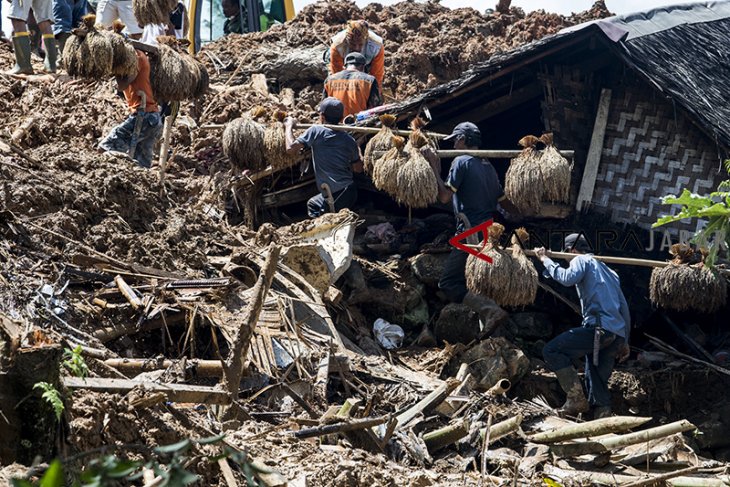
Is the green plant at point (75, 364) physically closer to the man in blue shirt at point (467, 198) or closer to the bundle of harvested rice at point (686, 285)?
the man in blue shirt at point (467, 198)

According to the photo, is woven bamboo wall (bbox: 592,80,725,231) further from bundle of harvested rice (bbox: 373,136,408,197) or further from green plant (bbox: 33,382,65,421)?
green plant (bbox: 33,382,65,421)

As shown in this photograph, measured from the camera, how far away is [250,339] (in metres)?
8.11

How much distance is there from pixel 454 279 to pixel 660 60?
298 centimetres

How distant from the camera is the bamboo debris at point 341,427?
7977 millimetres

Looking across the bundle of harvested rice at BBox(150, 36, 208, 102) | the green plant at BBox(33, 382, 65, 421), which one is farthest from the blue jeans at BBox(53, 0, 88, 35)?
the green plant at BBox(33, 382, 65, 421)

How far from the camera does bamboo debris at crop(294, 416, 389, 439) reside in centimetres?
798

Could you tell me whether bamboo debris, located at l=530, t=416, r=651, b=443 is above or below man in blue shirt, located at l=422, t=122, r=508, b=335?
below

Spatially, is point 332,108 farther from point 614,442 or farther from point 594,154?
point 614,442

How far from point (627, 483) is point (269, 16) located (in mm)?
11048

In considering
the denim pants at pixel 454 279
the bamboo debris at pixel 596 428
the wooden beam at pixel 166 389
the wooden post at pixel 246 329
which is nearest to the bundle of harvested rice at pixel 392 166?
the denim pants at pixel 454 279

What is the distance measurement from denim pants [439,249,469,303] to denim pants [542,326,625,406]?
128 cm

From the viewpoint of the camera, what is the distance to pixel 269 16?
1798 centimetres

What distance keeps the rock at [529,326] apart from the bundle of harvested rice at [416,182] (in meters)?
1.54

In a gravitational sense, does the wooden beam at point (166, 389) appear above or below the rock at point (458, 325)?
above
